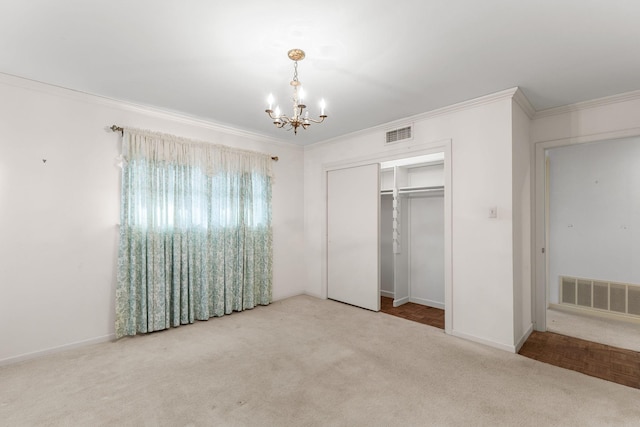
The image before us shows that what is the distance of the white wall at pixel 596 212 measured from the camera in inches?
159

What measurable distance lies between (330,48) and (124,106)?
8.70ft

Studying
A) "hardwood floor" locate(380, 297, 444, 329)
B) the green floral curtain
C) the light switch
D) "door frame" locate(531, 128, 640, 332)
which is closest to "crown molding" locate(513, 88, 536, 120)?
"door frame" locate(531, 128, 640, 332)

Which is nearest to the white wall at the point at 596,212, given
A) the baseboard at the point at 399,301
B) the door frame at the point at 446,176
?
the door frame at the point at 446,176

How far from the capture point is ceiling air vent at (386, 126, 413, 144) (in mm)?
3936

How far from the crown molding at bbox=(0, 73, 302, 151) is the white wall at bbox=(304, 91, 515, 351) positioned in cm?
264

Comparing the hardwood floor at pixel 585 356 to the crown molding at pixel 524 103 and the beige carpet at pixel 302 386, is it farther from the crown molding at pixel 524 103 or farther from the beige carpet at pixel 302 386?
the crown molding at pixel 524 103

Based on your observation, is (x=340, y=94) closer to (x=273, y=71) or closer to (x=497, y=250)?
(x=273, y=71)

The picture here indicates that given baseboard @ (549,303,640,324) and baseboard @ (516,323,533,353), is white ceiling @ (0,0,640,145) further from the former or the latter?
baseboard @ (549,303,640,324)

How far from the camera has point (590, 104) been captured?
3.27 m

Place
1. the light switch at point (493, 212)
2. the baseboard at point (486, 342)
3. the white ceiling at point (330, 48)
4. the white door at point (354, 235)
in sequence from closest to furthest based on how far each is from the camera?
1. the white ceiling at point (330, 48)
2. the baseboard at point (486, 342)
3. the light switch at point (493, 212)
4. the white door at point (354, 235)

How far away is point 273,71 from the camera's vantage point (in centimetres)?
264

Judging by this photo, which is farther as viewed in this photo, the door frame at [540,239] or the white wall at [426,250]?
the white wall at [426,250]

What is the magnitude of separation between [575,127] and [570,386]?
2.78m

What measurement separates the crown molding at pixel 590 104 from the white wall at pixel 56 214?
4879 mm
